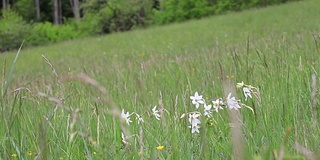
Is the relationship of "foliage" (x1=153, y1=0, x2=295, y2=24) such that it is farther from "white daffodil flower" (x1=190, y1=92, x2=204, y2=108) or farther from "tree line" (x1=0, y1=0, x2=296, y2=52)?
"white daffodil flower" (x1=190, y1=92, x2=204, y2=108)

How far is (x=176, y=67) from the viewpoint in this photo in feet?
14.9

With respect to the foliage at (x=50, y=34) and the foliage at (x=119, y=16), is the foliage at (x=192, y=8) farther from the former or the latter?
the foliage at (x=50, y=34)

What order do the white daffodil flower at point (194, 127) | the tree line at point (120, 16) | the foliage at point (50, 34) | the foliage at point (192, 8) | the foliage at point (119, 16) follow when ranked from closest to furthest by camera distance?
the white daffodil flower at point (194, 127) → the foliage at point (192, 8) → the tree line at point (120, 16) → the foliage at point (119, 16) → the foliage at point (50, 34)

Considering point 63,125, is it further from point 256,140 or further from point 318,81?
point 318,81

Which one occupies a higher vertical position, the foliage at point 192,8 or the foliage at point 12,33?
the foliage at point 192,8

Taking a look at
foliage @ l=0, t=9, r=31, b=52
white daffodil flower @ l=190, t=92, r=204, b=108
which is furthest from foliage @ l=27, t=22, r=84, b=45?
white daffodil flower @ l=190, t=92, r=204, b=108

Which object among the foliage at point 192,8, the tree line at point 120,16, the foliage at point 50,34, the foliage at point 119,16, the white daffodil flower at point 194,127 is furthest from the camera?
the foliage at point 50,34

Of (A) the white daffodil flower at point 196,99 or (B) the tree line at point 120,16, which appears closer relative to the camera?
(A) the white daffodil flower at point 196,99

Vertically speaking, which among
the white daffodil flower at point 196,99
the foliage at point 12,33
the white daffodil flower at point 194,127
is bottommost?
the white daffodil flower at point 194,127

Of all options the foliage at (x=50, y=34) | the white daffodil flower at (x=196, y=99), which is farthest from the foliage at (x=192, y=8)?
the white daffodil flower at (x=196, y=99)

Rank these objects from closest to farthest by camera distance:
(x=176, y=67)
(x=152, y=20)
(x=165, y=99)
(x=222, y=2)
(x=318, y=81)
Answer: (x=318, y=81) → (x=165, y=99) → (x=176, y=67) → (x=222, y=2) → (x=152, y=20)

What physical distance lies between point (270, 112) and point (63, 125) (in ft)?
3.03

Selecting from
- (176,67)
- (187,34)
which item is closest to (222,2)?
(187,34)

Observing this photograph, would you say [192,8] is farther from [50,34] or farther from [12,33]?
[12,33]
